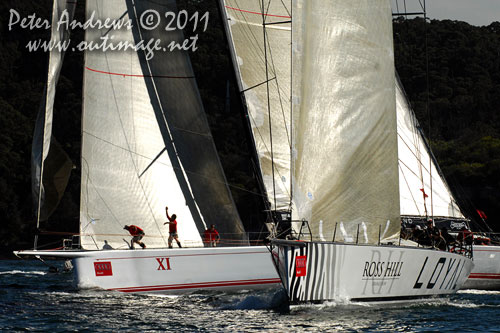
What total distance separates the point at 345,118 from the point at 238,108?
50002 mm

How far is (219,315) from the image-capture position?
615 inches

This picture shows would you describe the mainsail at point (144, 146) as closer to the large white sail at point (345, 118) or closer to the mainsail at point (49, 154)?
the mainsail at point (49, 154)

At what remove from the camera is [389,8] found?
16.7 meters

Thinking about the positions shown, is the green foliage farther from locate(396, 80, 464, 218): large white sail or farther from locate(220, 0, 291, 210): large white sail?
locate(220, 0, 291, 210): large white sail

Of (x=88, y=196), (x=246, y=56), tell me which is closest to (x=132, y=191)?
(x=88, y=196)

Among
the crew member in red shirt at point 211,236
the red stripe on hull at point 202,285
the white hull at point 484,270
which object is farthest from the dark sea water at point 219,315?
the white hull at point 484,270

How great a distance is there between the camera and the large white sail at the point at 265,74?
21.9m

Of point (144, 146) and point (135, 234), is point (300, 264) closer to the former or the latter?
point (135, 234)

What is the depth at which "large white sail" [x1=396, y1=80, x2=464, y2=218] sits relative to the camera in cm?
2580

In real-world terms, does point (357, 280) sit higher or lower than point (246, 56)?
lower

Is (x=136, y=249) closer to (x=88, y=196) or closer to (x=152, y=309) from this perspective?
(x=88, y=196)

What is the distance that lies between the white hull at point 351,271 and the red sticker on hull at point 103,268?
5.87 metres

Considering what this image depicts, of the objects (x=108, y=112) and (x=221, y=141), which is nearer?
(x=108, y=112)

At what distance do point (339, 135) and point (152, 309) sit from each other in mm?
5121
